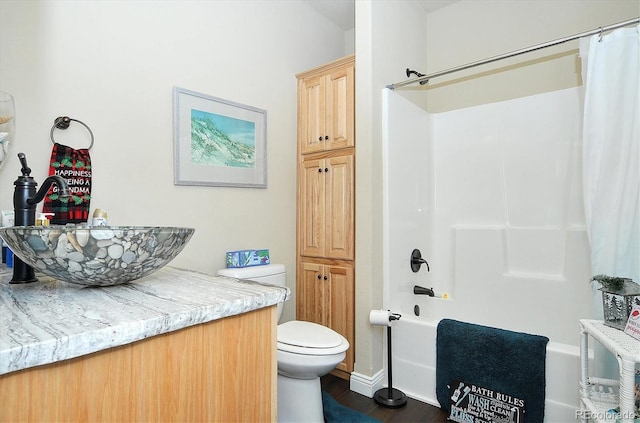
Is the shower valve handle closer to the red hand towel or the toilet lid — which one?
the toilet lid

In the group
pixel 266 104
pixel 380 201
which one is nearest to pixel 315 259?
pixel 380 201

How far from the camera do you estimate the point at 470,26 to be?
2725 millimetres

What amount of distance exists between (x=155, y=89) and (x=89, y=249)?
1.47 metres

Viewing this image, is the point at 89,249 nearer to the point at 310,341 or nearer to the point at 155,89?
the point at 310,341

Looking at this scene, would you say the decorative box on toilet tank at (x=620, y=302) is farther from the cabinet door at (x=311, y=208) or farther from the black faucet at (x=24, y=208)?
the black faucet at (x=24, y=208)

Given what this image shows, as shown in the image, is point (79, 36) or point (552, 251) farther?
point (552, 251)

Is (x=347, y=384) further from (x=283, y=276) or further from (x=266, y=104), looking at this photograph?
(x=266, y=104)

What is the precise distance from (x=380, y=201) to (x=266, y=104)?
3.38 feet

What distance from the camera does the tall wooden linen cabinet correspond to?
93.1 inches

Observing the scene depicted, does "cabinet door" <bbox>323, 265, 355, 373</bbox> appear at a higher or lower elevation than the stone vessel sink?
lower

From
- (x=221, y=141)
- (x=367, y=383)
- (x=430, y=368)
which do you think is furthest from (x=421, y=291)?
(x=221, y=141)

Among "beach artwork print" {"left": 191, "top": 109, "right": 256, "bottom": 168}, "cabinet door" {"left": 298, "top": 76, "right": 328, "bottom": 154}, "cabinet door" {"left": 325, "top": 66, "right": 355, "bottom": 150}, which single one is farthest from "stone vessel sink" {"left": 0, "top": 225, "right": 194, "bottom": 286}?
"cabinet door" {"left": 298, "top": 76, "right": 328, "bottom": 154}

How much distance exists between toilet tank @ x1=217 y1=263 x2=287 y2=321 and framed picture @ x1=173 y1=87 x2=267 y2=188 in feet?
1.75

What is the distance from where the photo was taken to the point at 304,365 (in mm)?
1658
